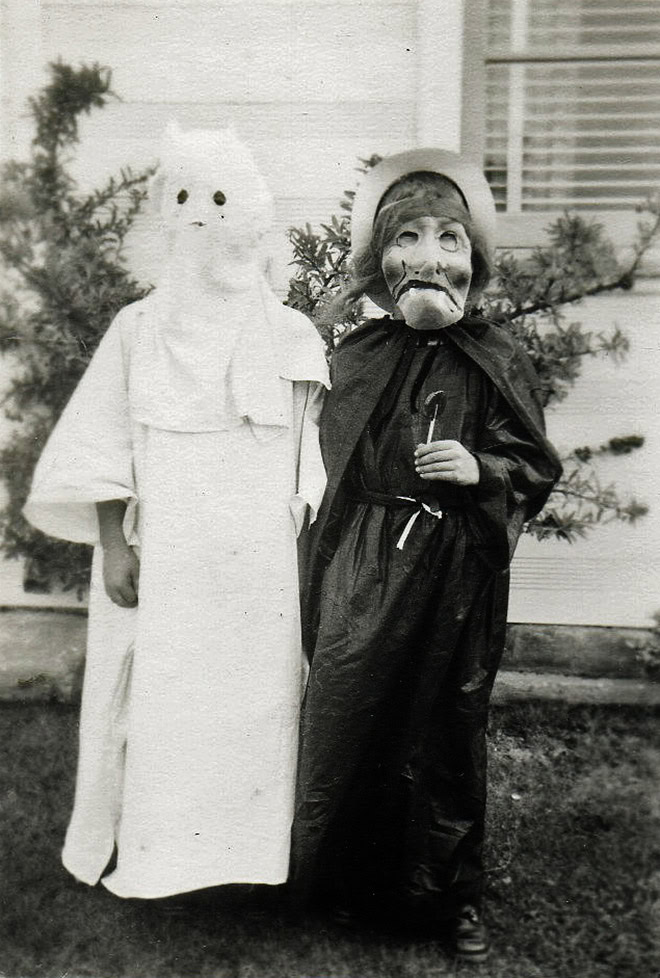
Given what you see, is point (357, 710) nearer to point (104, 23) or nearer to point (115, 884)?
point (115, 884)

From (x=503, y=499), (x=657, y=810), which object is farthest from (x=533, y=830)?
(x=503, y=499)

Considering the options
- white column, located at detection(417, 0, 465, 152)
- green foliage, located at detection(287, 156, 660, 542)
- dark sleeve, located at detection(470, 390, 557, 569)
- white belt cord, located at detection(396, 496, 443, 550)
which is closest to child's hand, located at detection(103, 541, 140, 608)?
white belt cord, located at detection(396, 496, 443, 550)

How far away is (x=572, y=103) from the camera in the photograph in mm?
2984

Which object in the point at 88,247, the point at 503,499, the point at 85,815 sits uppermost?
the point at 88,247

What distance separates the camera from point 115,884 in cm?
214

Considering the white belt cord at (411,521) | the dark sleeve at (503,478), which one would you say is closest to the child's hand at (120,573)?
the white belt cord at (411,521)

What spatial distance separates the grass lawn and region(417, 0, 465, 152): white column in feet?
6.85

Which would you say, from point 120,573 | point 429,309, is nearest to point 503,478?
point 429,309

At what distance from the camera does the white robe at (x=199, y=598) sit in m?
2.07

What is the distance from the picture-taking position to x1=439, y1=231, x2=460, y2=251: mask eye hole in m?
2.08

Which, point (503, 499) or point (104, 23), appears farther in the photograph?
point (104, 23)

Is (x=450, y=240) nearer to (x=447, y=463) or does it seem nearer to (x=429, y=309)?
(x=429, y=309)

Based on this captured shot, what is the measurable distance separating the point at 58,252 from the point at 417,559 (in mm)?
1658

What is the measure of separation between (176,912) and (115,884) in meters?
0.19
